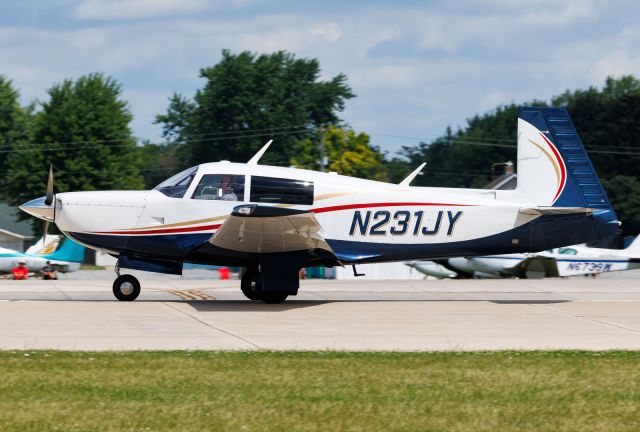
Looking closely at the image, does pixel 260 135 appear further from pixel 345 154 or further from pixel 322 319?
pixel 322 319

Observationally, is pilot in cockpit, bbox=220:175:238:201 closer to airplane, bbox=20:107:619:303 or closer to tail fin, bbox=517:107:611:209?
airplane, bbox=20:107:619:303

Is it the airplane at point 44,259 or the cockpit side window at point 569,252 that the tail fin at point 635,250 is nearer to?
the cockpit side window at point 569,252

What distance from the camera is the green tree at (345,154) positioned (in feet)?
252

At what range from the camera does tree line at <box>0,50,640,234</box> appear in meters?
61.4

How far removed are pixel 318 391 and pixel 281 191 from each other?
7.65 m

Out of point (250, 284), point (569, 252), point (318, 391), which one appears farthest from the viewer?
point (569, 252)

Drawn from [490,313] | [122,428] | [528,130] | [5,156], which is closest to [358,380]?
[122,428]

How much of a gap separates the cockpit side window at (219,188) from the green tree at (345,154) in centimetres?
5925

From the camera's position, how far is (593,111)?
248ft

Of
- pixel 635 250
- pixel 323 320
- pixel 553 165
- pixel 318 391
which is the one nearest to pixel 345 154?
pixel 635 250

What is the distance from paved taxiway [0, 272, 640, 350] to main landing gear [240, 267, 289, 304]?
21 cm

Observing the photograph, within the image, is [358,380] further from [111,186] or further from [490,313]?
[111,186]

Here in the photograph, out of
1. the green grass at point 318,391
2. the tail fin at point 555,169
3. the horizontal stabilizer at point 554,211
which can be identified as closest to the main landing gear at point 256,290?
the horizontal stabilizer at point 554,211

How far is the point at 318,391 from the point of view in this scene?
27.6ft
